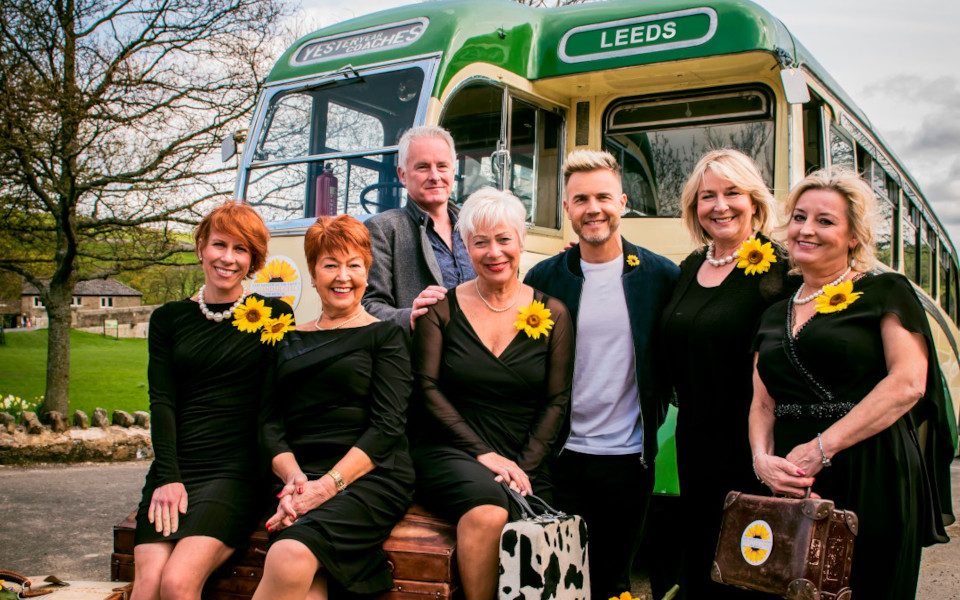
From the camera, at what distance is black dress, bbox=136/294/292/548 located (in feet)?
10.3

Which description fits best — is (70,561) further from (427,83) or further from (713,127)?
(713,127)

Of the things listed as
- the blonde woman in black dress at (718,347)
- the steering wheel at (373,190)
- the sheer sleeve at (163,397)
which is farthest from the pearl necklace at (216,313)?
the steering wheel at (373,190)

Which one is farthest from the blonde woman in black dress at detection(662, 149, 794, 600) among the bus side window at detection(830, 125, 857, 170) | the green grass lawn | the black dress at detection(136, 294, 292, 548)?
the green grass lawn

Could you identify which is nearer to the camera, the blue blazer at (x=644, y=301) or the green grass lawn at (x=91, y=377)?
the blue blazer at (x=644, y=301)

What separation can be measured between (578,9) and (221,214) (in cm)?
343

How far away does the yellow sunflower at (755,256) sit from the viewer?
10.2 feet

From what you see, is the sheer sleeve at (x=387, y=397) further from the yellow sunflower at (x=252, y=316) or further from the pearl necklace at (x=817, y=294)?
the pearl necklace at (x=817, y=294)

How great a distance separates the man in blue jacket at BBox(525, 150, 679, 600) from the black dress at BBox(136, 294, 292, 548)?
120 cm

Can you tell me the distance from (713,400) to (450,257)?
4.30 ft

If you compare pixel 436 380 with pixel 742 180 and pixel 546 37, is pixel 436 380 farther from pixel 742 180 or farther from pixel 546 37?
pixel 546 37

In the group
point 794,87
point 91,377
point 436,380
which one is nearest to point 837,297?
point 436,380

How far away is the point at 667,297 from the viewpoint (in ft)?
11.1

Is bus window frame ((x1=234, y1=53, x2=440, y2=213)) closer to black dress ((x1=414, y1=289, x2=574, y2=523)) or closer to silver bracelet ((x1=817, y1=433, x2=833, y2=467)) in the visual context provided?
black dress ((x1=414, y1=289, x2=574, y2=523))

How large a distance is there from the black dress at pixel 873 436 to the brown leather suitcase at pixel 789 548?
13 cm
